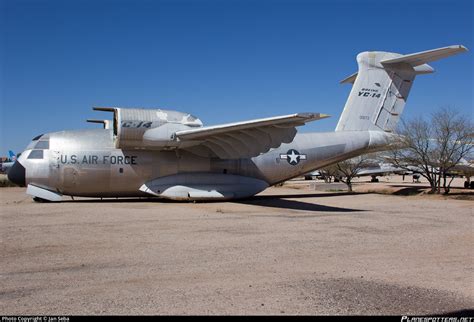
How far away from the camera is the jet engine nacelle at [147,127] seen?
53.9 ft

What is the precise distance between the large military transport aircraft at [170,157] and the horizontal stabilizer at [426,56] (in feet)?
0.13

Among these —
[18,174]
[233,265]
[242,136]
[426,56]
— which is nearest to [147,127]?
[242,136]

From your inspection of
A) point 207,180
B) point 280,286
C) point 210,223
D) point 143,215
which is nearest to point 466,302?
point 280,286

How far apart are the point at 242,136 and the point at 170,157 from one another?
3.47m

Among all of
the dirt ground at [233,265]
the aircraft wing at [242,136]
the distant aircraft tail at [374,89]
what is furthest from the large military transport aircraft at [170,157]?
the dirt ground at [233,265]

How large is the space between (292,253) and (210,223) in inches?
164

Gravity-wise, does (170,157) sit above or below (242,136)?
below

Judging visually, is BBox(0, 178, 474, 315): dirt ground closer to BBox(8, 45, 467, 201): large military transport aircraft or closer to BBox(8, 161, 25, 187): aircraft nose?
BBox(8, 45, 467, 201): large military transport aircraft

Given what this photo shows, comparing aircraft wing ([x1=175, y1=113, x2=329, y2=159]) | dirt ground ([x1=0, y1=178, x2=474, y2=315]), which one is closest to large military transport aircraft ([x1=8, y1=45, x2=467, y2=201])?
aircraft wing ([x1=175, y1=113, x2=329, y2=159])

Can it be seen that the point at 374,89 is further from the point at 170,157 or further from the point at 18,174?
the point at 18,174

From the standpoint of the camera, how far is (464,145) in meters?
23.4

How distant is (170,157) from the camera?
18.2 metres

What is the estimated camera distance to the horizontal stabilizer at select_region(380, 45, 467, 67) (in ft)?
58.9

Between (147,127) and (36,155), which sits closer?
(147,127)
